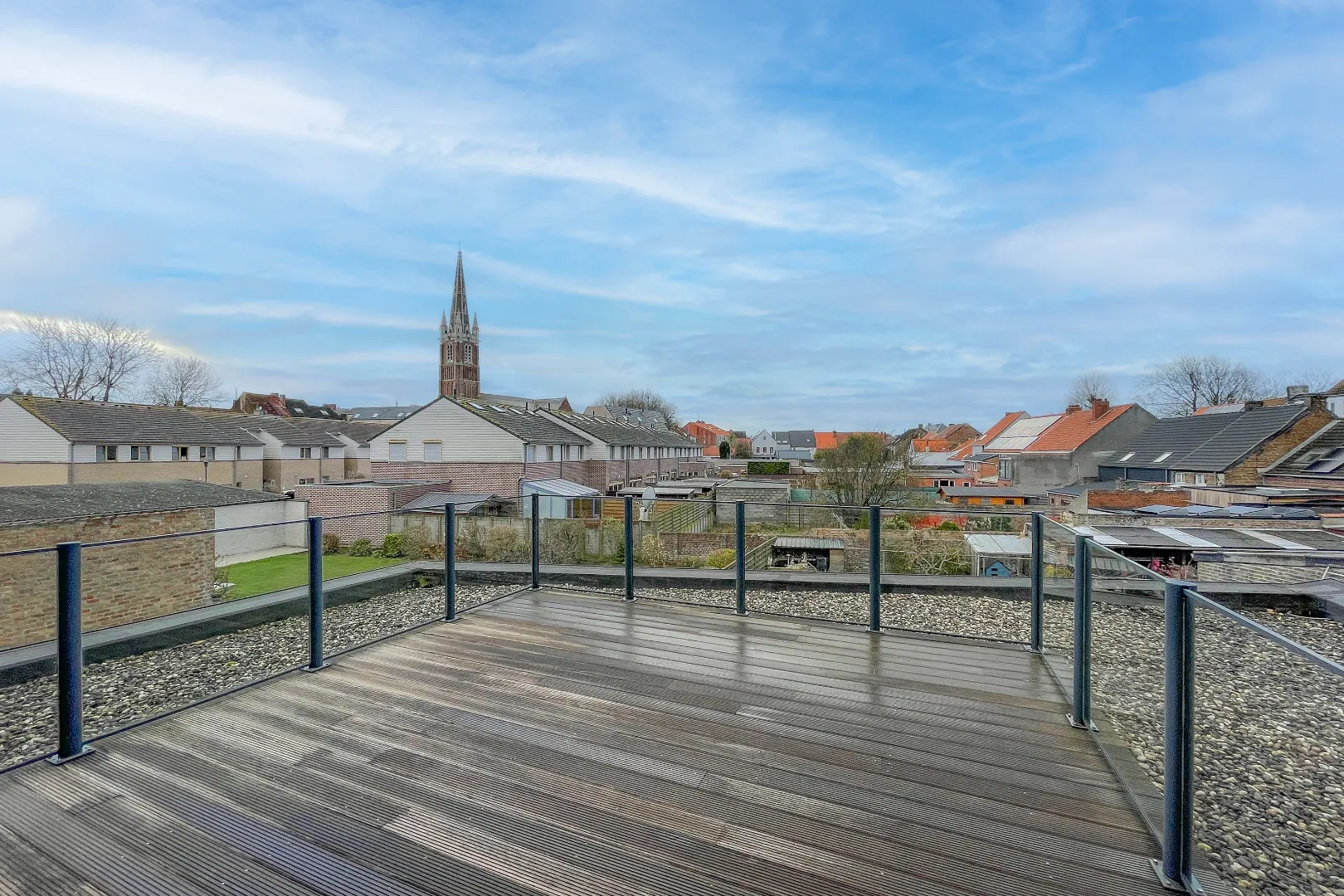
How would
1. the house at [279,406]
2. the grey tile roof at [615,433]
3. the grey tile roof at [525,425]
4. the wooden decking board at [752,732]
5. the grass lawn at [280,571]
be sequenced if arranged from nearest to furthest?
the wooden decking board at [752,732] → the grass lawn at [280,571] → the grey tile roof at [525,425] → the grey tile roof at [615,433] → the house at [279,406]

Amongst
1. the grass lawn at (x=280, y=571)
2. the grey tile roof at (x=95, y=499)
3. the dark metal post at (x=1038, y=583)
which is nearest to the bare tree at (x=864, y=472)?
the dark metal post at (x=1038, y=583)

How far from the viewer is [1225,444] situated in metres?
23.6

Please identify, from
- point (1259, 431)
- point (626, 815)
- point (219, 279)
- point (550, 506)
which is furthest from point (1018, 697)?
point (219, 279)

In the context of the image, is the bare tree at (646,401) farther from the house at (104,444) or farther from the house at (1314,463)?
the house at (1314,463)

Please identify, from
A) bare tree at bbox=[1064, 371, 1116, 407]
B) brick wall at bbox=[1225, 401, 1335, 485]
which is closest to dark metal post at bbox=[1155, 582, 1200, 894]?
brick wall at bbox=[1225, 401, 1335, 485]

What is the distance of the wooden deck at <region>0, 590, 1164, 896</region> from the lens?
1924 mm

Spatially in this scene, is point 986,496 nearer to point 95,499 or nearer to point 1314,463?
point 1314,463

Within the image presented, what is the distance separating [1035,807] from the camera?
2264 mm

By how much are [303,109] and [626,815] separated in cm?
970

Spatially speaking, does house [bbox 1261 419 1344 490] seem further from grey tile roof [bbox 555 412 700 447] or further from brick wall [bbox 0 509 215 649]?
brick wall [bbox 0 509 215 649]

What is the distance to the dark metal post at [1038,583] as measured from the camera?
408 cm

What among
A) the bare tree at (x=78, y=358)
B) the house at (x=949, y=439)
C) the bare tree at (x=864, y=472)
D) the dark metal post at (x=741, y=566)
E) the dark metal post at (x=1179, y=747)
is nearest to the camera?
the dark metal post at (x=1179, y=747)

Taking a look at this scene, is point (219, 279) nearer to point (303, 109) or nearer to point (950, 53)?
point (303, 109)

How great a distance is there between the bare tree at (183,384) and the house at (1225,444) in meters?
54.1
